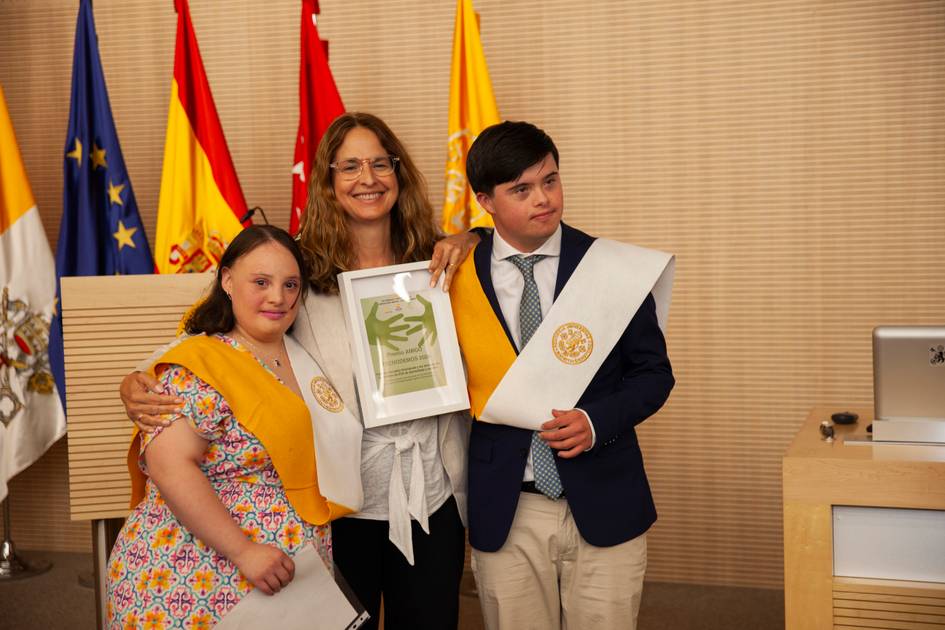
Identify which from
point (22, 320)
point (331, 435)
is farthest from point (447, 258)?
point (22, 320)

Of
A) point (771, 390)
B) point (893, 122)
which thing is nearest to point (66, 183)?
point (771, 390)

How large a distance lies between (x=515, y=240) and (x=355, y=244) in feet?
1.29

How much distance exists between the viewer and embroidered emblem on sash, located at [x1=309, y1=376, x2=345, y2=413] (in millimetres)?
1813

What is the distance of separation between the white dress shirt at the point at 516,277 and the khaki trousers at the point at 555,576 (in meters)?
0.37

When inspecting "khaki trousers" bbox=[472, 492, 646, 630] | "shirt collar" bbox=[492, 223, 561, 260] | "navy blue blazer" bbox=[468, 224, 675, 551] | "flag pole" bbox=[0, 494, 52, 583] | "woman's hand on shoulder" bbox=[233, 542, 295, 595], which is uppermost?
"shirt collar" bbox=[492, 223, 561, 260]

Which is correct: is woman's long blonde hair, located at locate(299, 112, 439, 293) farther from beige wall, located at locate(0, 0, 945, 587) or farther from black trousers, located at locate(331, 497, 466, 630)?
beige wall, located at locate(0, 0, 945, 587)

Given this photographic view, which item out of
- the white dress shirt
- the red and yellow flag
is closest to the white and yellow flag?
the red and yellow flag

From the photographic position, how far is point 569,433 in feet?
5.69

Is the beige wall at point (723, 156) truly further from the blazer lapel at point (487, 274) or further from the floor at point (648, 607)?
the blazer lapel at point (487, 274)

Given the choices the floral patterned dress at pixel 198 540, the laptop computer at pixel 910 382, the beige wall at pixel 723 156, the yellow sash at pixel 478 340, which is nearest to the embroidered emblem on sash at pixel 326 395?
the floral patterned dress at pixel 198 540

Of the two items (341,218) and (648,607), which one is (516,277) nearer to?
(341,218)

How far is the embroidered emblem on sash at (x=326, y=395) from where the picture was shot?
1.81 meters

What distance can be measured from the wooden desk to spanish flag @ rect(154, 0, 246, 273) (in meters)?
2.14

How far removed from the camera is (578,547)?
72.1 inches
